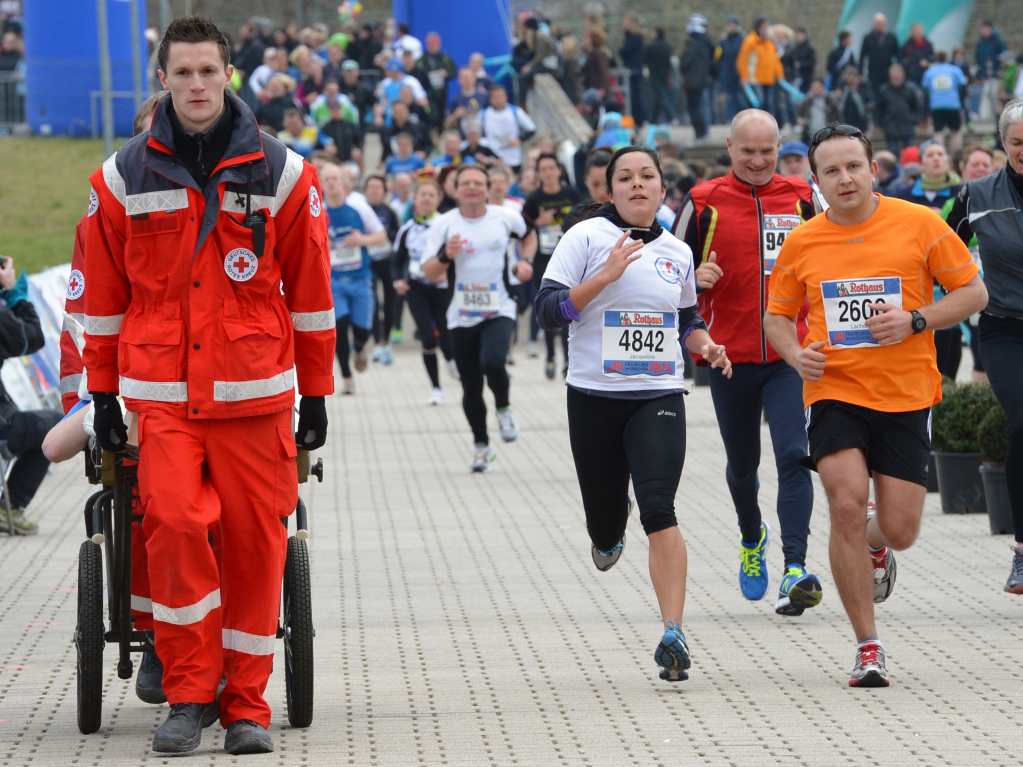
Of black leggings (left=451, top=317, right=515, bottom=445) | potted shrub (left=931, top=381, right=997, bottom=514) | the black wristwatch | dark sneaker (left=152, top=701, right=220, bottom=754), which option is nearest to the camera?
dark sneaker (left=152, top=701, right=220, bottom=754)

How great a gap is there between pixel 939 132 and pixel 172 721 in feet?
76.3

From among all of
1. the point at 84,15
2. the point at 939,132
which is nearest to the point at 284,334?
the point at 939,132

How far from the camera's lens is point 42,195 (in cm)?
2905

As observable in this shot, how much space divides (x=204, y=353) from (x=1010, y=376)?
3.64m

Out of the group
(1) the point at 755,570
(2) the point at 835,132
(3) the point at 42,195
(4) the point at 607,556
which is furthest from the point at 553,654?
(3) the point at 42,195

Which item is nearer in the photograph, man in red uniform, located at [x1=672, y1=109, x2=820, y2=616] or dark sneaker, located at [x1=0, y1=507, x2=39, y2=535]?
man in red uniform, located at [x1=672, y1=109, x2=820, y2=616]

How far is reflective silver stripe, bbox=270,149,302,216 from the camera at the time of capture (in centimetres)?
495

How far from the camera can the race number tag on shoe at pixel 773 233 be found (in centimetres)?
706

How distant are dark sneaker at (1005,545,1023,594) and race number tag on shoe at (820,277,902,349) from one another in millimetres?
1745

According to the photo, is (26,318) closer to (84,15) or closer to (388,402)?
(388,402)

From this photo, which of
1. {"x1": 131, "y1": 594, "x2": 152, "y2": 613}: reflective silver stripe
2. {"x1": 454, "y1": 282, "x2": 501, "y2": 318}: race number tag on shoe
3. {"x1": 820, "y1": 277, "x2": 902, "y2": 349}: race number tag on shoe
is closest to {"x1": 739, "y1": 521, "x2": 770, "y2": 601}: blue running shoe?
{"x1": 820, "y1": 277, "x2": 902, "y2": 349}: race number tag on shoe

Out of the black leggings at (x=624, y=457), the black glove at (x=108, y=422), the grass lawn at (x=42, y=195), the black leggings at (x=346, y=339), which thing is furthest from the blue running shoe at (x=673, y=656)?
the grass lawn at (x=42, y=195)

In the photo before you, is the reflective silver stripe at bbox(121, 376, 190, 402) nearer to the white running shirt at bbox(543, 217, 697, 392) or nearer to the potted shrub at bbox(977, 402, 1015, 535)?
the white running shirt at bbox(543, 217, 697, 392)

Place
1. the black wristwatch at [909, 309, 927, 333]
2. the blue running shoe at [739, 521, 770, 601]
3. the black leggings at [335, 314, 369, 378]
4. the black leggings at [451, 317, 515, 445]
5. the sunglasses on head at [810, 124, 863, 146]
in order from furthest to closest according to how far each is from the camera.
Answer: the black leggings at [335, 314, 369, 378] → the black leggings at [451, 317, 515, 445] → the blue running shoe at [739, 521, 770, 601] → the sunglasses on head at [810, 124, 863, 146] → the black wristwatch at [909, 309, 927, 333]
